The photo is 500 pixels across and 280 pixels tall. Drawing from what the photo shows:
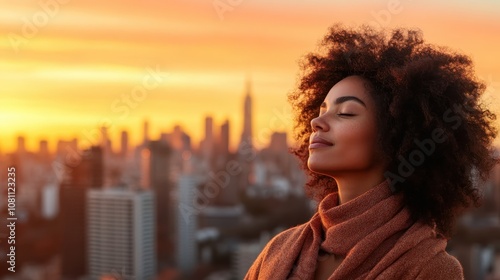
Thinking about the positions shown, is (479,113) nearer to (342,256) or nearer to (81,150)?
(342,256)

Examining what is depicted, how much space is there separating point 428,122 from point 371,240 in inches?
6.7

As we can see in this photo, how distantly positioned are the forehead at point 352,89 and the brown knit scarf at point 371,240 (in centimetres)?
12

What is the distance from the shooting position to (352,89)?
3.52ft

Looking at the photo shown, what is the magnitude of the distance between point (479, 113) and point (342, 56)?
0.21 m

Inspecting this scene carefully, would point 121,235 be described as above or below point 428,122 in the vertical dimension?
below

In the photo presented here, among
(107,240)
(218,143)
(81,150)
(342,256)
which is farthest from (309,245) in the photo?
(218,143)

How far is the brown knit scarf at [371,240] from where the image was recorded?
0.98 meters

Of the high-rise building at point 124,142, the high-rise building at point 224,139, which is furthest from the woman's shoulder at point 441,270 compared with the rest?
the high-rise building at point 224,139

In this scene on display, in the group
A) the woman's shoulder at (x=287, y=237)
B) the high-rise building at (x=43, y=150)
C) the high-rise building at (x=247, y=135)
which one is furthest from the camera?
the high-rise building at (x=247, y=135)

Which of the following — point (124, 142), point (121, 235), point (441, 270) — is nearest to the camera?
point (441, 270)

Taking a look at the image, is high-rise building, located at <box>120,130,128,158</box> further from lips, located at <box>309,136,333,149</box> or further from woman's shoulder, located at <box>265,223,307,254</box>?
lips, located at <box>309,136,333,149</box>

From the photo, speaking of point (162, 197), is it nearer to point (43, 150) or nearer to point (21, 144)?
point (43, 150)

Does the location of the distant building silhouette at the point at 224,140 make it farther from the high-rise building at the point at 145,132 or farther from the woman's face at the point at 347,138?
the woman's face at the point at 347,138

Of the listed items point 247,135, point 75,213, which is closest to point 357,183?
point 75,213
